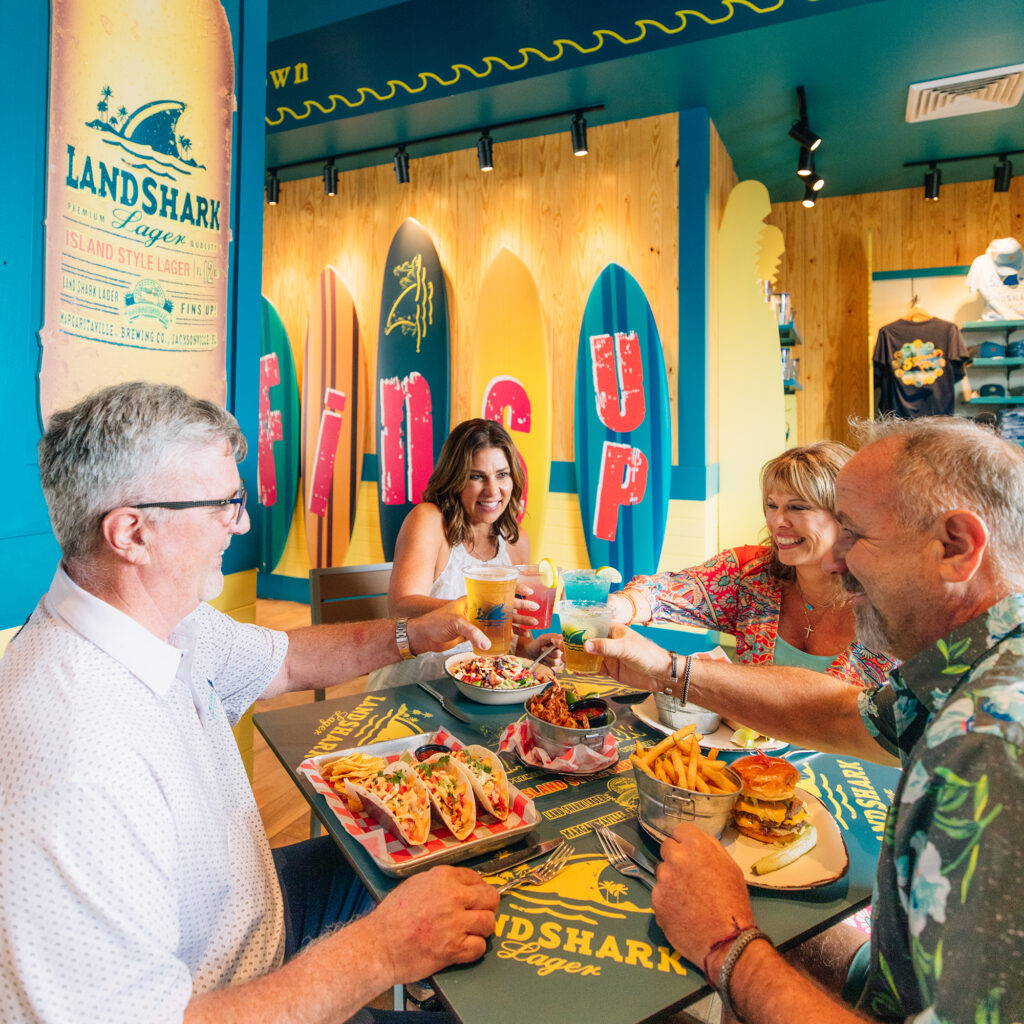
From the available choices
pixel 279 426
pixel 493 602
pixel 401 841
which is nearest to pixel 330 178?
pixel 279 426

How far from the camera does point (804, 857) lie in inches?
43.4

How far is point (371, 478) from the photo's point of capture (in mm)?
5410

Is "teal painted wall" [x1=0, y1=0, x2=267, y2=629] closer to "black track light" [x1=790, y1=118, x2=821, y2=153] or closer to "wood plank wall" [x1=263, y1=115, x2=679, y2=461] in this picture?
"wood plank wall" [x1=263, y1=115, x2=679, y2=461]

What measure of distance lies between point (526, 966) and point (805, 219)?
6148mm

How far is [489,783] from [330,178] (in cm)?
499

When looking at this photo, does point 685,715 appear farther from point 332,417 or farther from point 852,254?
point 852,254

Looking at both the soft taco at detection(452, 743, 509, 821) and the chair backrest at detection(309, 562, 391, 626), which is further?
the chair backrest at detection(309, 562, 391, 626)

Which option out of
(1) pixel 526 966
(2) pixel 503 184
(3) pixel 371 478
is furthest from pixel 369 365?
(1) pixel 526 966

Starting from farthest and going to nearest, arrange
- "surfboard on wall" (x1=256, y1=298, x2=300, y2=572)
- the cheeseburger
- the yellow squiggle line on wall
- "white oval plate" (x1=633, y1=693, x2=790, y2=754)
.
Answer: "surfboard on wall" (x1=256, y1=298, x2=300, y2=572)
the yellow squiggle line on wall
"white oval plate" (x1=633, y1=693, x2=790, y2=754)
the cheeseburger

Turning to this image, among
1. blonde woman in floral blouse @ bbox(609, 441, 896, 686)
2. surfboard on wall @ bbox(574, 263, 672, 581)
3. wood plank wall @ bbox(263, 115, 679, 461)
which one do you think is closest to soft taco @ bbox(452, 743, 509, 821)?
blonde woman in floral blouse @ bbox(609, 441, 896, 686)

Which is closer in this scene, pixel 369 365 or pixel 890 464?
pixel 890 464

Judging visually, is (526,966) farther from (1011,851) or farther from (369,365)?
(369,365)

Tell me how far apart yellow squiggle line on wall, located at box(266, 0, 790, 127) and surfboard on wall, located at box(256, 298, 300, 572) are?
5.46ft

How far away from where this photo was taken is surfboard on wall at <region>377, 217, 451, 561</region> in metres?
4.97
